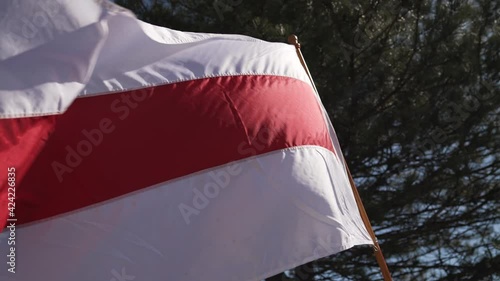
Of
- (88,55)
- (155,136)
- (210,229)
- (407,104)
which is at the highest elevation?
(88,55)

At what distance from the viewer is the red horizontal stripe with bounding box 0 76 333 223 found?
8.82ft

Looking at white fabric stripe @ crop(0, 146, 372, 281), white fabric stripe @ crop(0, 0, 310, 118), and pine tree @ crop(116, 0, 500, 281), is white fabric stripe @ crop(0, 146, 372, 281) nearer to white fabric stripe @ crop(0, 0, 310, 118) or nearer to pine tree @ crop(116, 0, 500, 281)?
white fabric stripe @ crop(0, 0, 310, 118)

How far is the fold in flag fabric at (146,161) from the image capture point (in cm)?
265

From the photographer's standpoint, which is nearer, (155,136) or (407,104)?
(155,136)

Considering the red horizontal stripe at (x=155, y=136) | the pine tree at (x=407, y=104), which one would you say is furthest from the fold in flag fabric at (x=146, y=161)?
the pine tree at (x=407, y=104)

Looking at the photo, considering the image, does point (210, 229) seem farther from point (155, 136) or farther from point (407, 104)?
point (407, 104)

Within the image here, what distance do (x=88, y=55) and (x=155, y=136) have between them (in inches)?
12.4

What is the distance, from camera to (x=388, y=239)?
5.75m

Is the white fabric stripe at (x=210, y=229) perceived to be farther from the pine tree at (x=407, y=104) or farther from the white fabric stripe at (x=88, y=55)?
the pine tree at (x=407, y=104)

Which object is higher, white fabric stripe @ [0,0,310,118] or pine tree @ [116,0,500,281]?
white fabric stripe @ [0,0,310,118]

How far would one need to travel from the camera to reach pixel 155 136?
2893 millimetres

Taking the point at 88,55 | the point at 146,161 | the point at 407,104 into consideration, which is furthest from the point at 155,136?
the point at 407,104

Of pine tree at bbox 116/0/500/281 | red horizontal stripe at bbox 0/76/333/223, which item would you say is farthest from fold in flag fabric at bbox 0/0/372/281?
pine tree at bbox 116/0/500/281

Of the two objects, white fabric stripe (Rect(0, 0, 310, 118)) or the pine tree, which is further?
the pine tree
